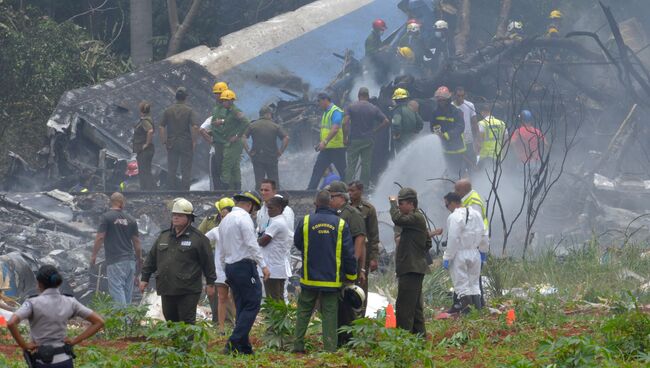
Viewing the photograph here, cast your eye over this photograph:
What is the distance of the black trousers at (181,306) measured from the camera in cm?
995

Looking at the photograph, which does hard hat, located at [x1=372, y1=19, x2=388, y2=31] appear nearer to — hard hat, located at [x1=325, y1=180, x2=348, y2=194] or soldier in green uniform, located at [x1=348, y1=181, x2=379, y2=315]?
soldier in green uniform, located at [x1=348, y1=181, x2=379, y2=315]

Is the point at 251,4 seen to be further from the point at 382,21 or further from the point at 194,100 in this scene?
the point at 194,100

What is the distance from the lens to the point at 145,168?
60.5 ft

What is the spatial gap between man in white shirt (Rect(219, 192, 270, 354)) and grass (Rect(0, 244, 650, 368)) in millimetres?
243

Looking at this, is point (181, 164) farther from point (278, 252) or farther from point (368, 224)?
point (368, 224)

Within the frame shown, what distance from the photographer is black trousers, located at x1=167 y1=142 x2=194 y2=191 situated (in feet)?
60.0

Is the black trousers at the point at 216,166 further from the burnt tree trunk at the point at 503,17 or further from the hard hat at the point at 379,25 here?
the burnt tree trunk at the point at 503,17

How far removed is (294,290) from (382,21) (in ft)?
36.5

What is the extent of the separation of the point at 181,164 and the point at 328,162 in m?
2.25

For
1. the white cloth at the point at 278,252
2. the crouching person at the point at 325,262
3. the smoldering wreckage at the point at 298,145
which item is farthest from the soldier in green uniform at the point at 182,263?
the smoldering wreckage at the point at 298,145

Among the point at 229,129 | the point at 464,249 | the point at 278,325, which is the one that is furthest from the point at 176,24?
the point at 278,325

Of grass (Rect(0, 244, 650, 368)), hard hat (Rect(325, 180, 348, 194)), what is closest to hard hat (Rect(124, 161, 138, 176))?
grass (Rect(0, 244, 650, 368))

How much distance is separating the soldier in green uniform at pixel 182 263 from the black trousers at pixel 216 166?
26.8ft

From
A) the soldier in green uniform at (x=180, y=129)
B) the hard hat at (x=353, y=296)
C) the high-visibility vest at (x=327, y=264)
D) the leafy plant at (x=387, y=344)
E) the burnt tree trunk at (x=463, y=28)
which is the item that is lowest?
the leafy plant at (x=387, y=344)
